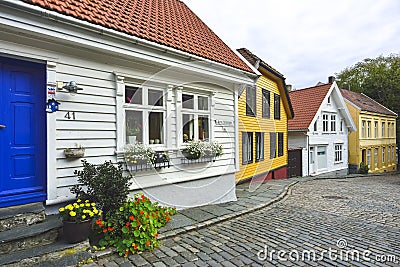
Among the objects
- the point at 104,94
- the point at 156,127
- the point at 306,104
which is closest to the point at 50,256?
the point at 104,94

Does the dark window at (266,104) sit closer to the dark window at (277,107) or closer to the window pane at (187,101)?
the dark window at (277,107)

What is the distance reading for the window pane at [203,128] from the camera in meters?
6.23

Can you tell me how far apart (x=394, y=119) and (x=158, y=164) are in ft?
116

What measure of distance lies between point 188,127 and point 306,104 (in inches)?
636

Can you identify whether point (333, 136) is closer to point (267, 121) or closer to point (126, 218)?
point (267, 121)

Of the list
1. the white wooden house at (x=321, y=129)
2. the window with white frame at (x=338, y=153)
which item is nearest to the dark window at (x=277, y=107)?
the white wooden house at (x=321, y=129)

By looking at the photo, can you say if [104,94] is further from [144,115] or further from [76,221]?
[76,221]

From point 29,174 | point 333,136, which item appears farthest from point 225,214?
point 333,136

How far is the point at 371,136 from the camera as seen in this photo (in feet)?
85.4

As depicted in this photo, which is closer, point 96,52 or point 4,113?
point 4,113

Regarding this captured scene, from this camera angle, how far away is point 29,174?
3.72 metres

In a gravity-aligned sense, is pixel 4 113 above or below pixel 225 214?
above

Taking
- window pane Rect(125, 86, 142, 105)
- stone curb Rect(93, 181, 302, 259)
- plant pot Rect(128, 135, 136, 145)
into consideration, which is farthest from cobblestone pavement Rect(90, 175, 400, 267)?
window pane Rect(125, 86, 142, 105)

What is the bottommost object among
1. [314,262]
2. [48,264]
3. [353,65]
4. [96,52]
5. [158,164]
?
[314,262]
